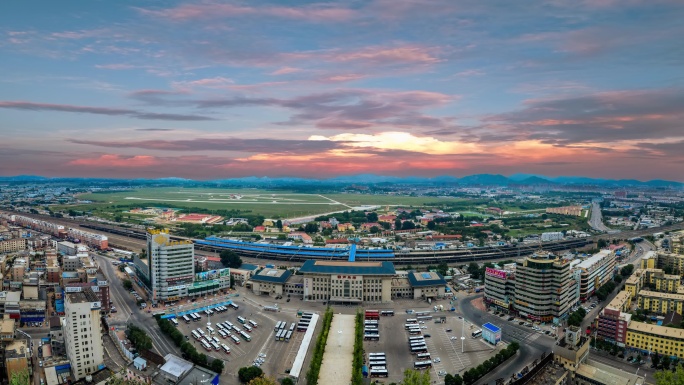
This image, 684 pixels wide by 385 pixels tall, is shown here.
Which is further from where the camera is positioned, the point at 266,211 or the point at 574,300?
the point at 266,211

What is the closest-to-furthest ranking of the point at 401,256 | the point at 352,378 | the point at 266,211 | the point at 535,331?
the point at 352,378
the point at 535,331
the point at 401,256
the point at 266,211

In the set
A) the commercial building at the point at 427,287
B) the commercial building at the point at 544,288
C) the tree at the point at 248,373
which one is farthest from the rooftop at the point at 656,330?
the tree at the point at 248,373

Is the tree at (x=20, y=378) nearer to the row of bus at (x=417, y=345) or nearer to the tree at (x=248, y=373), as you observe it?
the tree at (x=248, y=373)

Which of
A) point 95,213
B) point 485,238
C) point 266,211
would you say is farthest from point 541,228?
point 95,213

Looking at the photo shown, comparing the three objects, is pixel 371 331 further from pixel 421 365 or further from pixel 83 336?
pixel 83 336

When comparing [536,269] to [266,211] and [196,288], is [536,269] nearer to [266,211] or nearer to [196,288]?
[196,288]

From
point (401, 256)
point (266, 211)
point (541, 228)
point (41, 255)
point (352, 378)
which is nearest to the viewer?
point (352, 378)

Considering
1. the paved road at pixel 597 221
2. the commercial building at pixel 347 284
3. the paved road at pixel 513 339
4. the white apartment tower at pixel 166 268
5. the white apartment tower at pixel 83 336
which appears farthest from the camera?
the paved road at pixel 597 221
